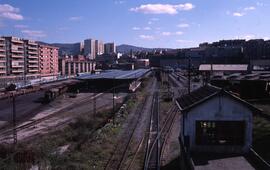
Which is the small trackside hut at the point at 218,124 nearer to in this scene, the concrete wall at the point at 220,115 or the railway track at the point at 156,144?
the concrete wall at the point at 220,115

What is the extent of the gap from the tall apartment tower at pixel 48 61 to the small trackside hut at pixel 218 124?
13555 cm

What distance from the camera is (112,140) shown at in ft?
93.5

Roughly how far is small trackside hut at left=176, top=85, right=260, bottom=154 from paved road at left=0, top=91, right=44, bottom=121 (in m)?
33.2

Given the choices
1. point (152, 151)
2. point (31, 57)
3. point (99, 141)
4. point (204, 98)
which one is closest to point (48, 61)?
point (31, 57)

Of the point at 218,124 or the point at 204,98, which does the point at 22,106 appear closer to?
the point at 204,98

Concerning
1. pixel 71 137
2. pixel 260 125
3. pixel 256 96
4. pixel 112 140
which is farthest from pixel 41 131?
pixel 256 96

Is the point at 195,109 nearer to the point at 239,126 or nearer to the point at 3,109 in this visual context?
the point at 239,126

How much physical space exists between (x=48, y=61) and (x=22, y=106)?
102m

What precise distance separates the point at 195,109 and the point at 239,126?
2.25 metres

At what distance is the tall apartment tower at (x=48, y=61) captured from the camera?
151425 millimetres

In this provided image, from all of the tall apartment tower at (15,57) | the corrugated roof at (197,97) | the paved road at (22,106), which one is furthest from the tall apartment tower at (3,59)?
the corrugated roof at (197,97)

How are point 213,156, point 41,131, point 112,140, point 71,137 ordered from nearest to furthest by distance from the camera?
point 213,156
point 112,140
point 71,137
point 41,131

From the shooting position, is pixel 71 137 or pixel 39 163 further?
pixel 71 137

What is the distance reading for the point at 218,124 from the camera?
1788cm
